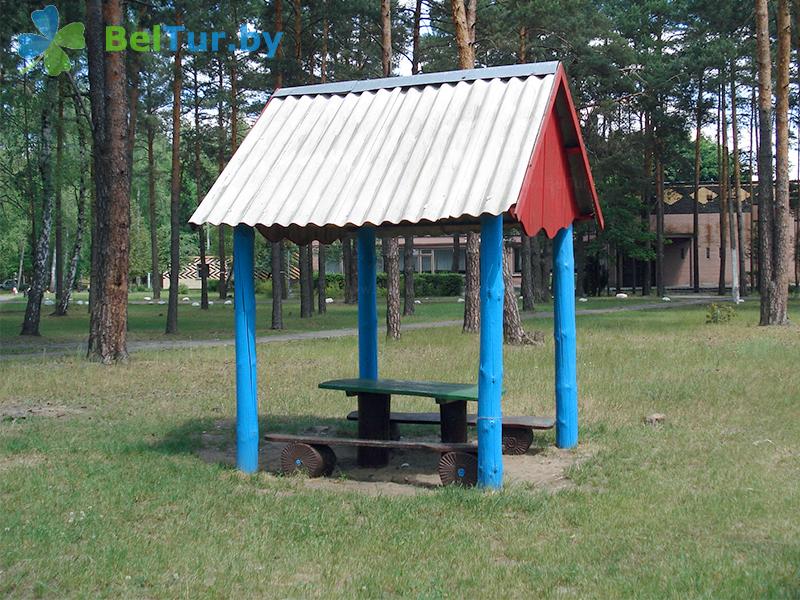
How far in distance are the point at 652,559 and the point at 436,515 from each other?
1.74 meters

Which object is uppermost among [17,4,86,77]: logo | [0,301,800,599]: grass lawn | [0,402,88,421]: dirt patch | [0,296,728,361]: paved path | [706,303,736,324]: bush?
[17,4,86,77]: logo

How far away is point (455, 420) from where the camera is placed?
9.30m

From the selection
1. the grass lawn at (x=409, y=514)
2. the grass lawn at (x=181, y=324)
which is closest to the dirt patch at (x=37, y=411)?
the grass lawn at (x=409, y=514)

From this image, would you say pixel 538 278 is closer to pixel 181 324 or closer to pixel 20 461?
pixel 181 324

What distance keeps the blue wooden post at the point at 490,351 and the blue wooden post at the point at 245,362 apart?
84.9 inches

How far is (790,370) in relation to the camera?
14.8 meters

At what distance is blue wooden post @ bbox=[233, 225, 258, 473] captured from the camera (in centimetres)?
865

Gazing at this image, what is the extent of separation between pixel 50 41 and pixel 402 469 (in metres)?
21.4

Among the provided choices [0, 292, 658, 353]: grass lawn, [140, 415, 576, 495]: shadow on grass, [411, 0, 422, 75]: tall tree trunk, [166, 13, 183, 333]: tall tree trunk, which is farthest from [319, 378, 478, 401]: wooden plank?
[411, 0, 422, 75]: tall tree trunk

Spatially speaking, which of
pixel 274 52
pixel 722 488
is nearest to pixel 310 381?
pixel 722 488

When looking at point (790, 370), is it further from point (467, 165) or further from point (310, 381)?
point (467, 165)

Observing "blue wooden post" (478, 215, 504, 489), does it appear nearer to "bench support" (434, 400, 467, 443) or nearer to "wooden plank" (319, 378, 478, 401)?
"wooden plank" (319, 378, 478, 401)

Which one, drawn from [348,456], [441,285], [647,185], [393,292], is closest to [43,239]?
[393,292]

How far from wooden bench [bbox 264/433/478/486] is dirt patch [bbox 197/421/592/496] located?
0.49ft
